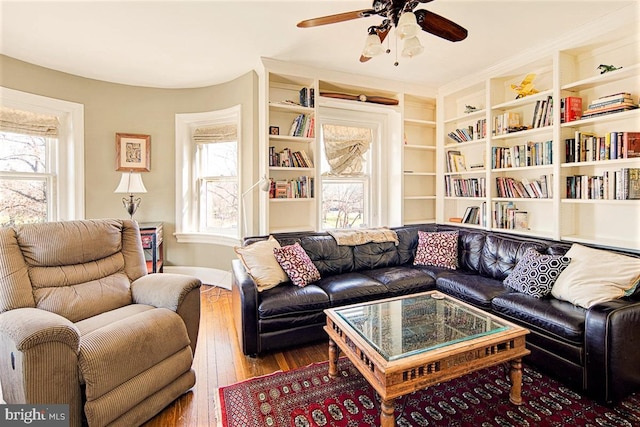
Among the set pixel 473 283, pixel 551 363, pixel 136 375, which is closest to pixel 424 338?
pixel 551 363

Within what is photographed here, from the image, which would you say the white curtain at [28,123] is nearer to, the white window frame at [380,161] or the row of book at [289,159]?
the row of book at [289,159]

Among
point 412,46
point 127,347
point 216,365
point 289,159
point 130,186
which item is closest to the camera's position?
point 127,347

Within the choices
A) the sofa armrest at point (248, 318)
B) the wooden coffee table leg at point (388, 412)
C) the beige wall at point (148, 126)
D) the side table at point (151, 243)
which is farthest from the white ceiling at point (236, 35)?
the wooden coffee table leg at point (388, 412)

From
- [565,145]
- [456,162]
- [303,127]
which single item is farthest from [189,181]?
[565,145]

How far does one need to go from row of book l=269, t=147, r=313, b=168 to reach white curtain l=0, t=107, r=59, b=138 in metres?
2.51

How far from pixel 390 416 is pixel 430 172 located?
3.56 metres

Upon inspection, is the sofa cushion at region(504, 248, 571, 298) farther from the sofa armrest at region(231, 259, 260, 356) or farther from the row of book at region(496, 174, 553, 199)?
the sofa armrest at region(231, 259, 260, 356)

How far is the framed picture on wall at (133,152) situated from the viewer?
3902 millimetres

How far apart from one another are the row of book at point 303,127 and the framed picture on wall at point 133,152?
200 centimetres

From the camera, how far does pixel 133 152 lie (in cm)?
397

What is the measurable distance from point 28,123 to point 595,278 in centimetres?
536

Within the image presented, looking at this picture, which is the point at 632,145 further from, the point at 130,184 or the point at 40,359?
the point at 130,184

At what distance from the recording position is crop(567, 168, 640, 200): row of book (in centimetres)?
247

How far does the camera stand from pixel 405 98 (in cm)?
414
